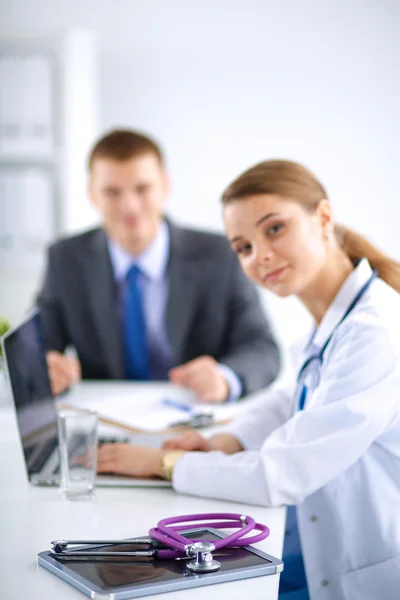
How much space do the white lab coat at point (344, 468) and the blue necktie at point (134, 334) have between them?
4.72 feet

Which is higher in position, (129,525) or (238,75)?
(238,75)

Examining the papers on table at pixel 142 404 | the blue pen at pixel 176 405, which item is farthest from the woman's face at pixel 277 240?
the blue pen at pixel 176 405

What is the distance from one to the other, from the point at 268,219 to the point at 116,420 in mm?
693

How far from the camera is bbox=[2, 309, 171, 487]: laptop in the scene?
4.57 feet

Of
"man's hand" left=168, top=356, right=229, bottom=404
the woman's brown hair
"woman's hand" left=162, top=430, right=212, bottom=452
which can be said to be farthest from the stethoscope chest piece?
"man's hand" left=168, top=356, right=229, bottom=404

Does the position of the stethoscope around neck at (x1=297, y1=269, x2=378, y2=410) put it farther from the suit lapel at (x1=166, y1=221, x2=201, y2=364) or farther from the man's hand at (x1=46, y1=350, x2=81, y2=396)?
the suit lapel at (x1=166, y1=221, x2=201, y2=364)

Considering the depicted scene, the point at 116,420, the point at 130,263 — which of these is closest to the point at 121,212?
the point at 130,263

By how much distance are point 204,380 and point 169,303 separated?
26.8 inches

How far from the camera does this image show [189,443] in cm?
153

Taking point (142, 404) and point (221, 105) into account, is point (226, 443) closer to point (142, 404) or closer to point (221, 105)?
point (142, 404)

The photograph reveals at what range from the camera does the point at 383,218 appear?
3.96 meters

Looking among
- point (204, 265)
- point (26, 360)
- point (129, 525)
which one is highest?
point (204, 265)

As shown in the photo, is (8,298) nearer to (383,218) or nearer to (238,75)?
(238,75)

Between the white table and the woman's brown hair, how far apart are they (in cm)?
53
